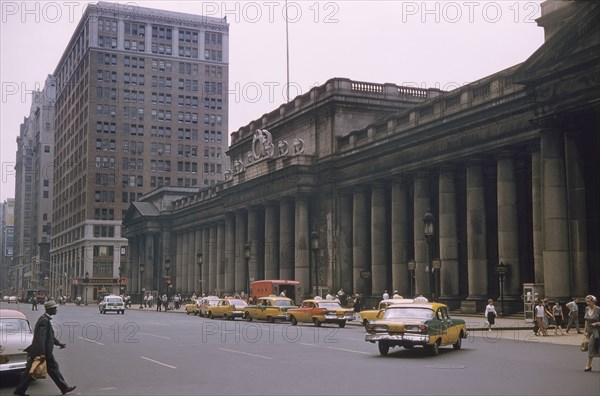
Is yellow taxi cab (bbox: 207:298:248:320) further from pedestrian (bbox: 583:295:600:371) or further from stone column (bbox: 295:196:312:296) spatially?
pedestrian (bbox: 583:295:600:371)

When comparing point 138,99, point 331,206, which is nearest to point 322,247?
point 331,206

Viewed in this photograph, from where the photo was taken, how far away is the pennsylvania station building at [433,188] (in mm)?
37906

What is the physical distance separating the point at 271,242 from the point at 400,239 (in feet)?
71.9


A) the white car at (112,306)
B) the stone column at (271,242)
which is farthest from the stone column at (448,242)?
the white car at (112,306)

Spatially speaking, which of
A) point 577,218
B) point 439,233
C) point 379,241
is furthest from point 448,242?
point 577,218

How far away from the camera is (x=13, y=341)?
1753 centimetres

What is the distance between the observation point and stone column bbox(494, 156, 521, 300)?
46.6m

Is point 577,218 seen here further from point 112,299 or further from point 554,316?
point 112,299

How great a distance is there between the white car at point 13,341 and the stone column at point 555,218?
1054 inches

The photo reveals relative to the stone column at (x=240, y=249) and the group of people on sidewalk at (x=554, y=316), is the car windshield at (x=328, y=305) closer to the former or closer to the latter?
the group of people on sidewalk at (x=554, y=316)

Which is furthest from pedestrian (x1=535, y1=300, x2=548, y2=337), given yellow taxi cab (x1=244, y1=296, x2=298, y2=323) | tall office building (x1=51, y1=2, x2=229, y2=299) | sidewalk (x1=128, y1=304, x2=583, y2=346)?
tall office building (x1=51, y1=2, x2=229, y2=299)

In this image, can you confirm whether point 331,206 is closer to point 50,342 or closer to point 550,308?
point 550,308

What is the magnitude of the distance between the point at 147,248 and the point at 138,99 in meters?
43.9

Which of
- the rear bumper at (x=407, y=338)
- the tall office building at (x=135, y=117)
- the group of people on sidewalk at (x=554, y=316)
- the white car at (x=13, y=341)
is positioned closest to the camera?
the white car at (x=13, y=341)
